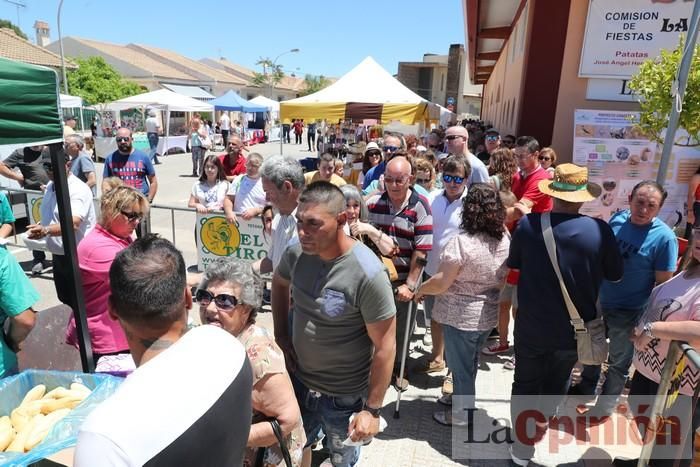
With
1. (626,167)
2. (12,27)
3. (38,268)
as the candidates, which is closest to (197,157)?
(38,268)

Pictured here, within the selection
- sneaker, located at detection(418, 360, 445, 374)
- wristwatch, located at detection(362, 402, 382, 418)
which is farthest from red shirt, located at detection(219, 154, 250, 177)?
wristwatch, located at detection(362, 402, 382, 418)

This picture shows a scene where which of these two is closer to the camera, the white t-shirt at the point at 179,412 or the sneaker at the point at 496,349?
the white t-shirt at the point at 179,412

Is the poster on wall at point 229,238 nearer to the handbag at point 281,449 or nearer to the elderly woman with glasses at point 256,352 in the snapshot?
the elderly woman with glasses at point 256,352

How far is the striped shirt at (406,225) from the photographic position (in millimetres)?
3520

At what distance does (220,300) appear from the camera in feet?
6.54

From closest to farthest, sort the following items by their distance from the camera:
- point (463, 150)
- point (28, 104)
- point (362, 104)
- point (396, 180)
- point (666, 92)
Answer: point (28, 104)
point (396, 180)
point (666, 92)
point (463, 150)
point (362, 104)

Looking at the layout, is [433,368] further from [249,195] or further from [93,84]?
[93,84]

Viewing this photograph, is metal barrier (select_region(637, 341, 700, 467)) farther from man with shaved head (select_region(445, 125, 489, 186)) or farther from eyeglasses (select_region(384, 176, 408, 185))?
man with shaved head (select_region(445, 125, 489, 186))

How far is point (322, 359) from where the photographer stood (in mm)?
2375

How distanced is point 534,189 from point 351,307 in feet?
11.4

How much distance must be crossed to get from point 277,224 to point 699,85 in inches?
157

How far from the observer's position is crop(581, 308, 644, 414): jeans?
11.3ft

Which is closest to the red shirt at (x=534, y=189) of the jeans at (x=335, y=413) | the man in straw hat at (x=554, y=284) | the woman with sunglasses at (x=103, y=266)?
the man in straw hat at (x=554, y=284)

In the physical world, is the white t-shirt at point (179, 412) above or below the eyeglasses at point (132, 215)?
below
